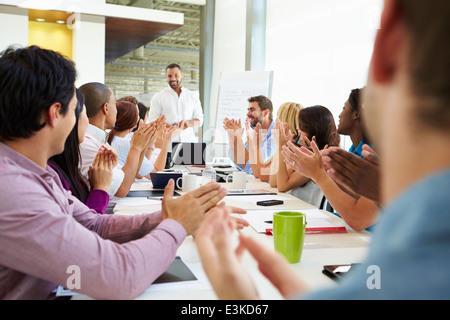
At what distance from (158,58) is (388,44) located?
13.8 m

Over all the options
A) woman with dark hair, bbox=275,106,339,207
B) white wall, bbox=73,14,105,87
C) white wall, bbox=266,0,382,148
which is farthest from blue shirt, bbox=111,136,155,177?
white wall, bbox=73,14,105,87

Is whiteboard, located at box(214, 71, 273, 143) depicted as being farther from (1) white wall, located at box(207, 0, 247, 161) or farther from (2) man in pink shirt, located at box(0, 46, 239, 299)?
(2) man in pink shirt, located at box(0, 46, 239, 299)

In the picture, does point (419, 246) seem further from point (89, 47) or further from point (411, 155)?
point (89, 47)

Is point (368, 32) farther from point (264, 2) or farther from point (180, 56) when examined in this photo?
point (180, 56)

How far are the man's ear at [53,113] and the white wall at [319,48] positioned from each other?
2282 mm

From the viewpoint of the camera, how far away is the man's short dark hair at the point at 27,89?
0.91m

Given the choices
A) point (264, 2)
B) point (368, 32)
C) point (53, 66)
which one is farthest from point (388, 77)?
point (264, 2)

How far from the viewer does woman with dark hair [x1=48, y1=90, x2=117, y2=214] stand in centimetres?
159

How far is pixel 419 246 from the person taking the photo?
255 millimetres

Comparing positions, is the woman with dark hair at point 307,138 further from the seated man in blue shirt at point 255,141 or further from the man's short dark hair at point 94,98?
the man's short dark hair at point 94,98

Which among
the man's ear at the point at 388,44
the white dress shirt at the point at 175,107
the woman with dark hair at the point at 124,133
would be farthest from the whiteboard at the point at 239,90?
the man's ear at the point at 388,44

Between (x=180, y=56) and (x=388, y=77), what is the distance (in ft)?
43.8

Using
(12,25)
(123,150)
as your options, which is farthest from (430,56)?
(12,25)

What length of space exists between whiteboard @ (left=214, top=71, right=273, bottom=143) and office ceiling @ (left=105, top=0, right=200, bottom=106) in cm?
359
